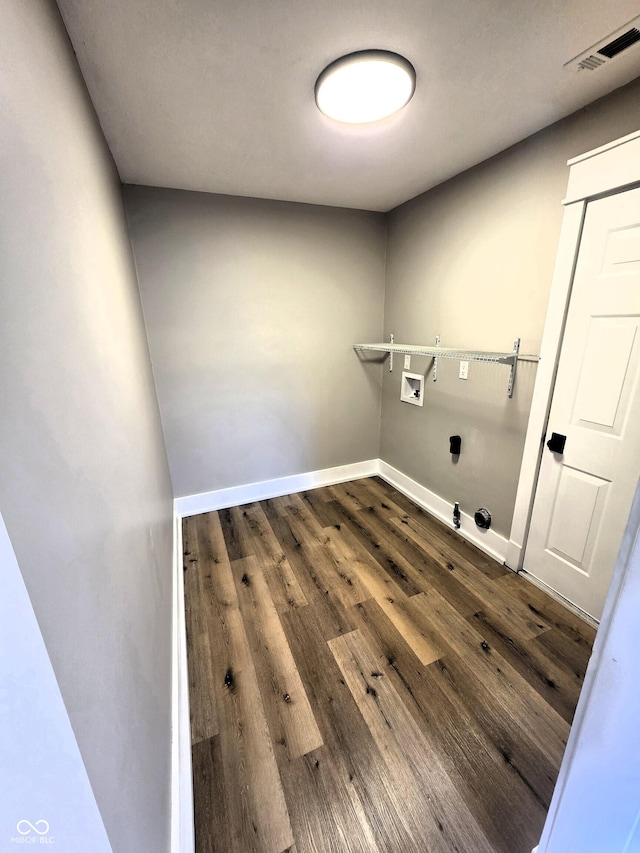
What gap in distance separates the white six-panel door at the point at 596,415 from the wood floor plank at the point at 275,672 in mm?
1537

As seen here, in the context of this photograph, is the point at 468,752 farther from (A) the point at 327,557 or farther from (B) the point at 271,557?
(B) the point at 271,557

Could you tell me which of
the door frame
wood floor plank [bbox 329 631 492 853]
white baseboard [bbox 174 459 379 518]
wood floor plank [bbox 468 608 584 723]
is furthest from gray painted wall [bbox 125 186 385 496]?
wood floor plank [bbox 468 608 584 723]

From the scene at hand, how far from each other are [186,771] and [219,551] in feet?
4.19

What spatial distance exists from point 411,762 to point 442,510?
1.69 m

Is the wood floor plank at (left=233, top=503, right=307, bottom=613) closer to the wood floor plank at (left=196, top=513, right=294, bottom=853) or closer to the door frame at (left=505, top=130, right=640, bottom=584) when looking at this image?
the wood floor plank at (left=196, top=513, right=294, bottom=853)

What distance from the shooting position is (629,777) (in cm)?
62

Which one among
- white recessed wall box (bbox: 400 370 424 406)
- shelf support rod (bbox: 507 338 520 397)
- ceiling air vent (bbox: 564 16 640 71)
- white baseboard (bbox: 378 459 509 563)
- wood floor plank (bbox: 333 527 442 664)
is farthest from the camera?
white recessed wall box (bbox: 400 370 424 406)

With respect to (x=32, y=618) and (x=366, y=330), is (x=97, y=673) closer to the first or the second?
(x=32, y=618)

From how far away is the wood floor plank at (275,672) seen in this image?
128cm

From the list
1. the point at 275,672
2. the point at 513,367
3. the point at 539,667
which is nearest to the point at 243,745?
the point at 275,672

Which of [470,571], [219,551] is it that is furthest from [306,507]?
[470,571]

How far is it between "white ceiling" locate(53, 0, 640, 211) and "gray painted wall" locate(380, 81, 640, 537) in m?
0.14

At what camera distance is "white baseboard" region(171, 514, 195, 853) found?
3.23ft

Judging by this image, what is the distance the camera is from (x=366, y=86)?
4.04 feet
